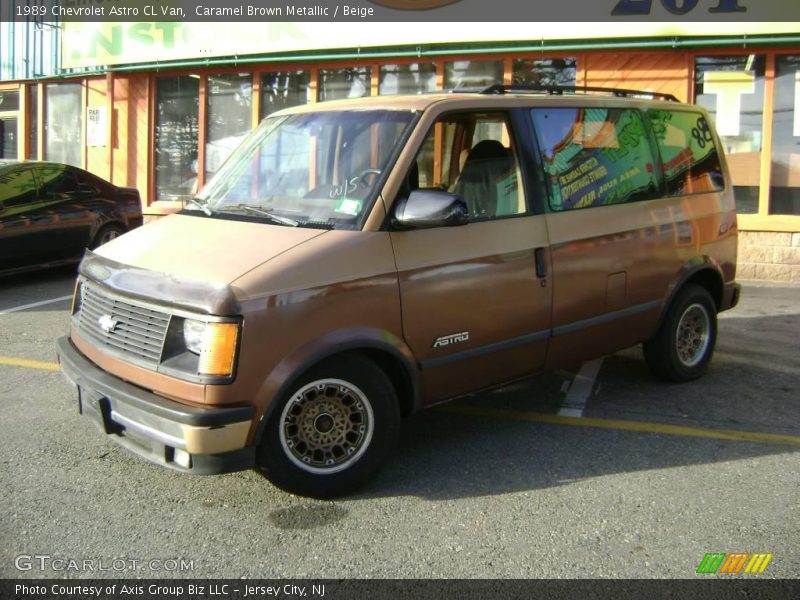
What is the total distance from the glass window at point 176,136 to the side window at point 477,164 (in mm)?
9717

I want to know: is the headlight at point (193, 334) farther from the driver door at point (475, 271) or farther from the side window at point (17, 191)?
the side window at point (17, 191)

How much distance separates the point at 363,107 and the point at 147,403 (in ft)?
6.77

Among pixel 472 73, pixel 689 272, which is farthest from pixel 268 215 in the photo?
pixel 472 73

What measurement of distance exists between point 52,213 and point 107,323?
261 inches

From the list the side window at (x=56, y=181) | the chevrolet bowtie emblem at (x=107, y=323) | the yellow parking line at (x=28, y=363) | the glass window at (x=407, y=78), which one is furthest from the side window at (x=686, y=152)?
the side window at (x=56, y=181)

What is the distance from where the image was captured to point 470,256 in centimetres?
412

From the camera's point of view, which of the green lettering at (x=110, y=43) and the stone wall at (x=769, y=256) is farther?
the green lettering at (x=110, y=43)

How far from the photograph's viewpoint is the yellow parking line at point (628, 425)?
4.67 meters

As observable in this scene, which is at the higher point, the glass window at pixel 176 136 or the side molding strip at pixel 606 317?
the glass window at pixel 176 136

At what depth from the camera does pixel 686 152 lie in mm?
5629

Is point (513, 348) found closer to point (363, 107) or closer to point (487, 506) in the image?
point (487, 506)

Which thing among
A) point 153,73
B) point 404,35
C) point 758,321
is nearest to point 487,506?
point 758,321

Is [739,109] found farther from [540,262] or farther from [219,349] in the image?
[219,349]

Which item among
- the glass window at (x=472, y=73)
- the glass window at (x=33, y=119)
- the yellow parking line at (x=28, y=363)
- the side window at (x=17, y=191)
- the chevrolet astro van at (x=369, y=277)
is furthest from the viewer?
the glass window at (x=33, y=119)
